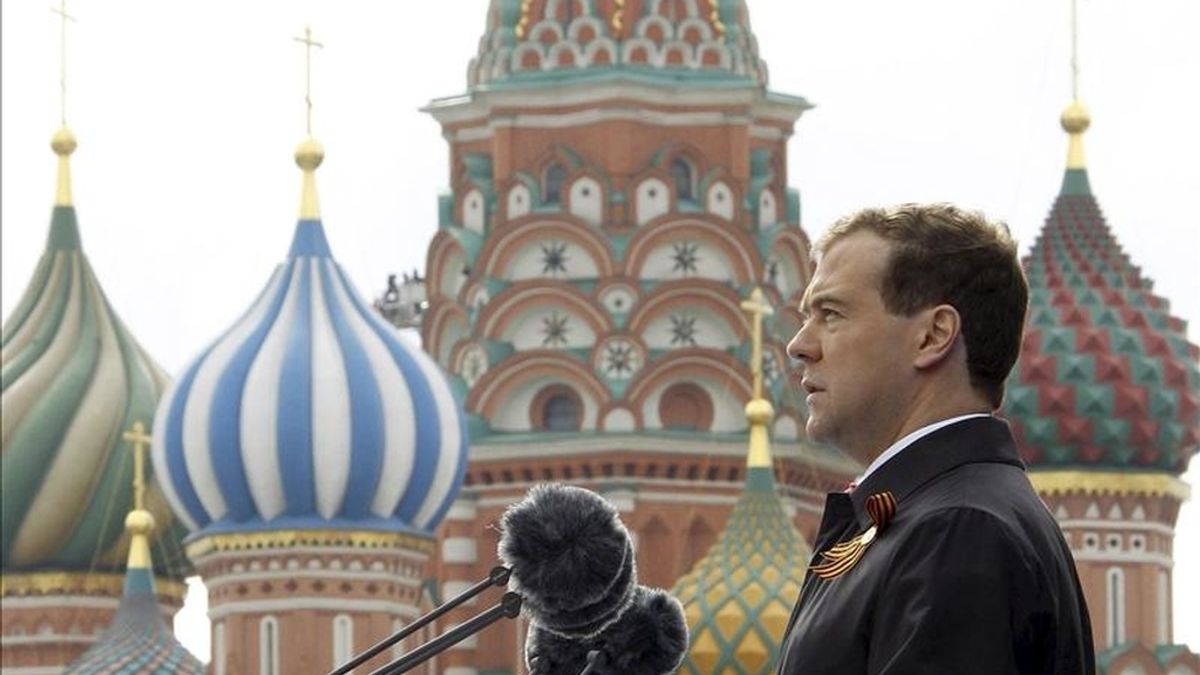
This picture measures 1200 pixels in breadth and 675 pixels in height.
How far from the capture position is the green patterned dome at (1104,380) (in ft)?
147

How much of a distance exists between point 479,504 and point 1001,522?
1671 inches

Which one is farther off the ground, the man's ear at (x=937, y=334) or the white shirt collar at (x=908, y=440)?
the man's ear at (x=937, y=334)

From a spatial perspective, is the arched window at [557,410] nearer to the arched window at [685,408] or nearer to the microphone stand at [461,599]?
the arched window at [685,408]

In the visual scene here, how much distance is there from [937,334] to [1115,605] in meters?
40.6

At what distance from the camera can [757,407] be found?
44031mm

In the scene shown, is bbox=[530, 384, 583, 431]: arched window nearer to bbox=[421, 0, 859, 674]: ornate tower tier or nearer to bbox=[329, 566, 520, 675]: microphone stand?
bbox=[421, 0, 859, 674]: ornate tower tier

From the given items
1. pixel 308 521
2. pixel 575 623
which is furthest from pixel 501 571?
pixel 308 521

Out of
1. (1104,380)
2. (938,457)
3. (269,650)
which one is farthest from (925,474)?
(1104,380)

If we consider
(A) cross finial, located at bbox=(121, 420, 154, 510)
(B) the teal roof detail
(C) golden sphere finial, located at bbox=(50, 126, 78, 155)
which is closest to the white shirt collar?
(B) the teal roof detail

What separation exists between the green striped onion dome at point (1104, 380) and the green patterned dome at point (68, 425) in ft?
29.0

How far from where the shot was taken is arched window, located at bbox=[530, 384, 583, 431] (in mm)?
46406

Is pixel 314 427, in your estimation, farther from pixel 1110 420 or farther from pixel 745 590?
pixel 1110 420

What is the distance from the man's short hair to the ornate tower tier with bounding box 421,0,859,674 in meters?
40.4

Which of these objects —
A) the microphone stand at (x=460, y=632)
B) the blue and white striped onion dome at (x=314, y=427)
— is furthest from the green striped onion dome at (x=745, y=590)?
the microphone stand at (x=460, y=632)
